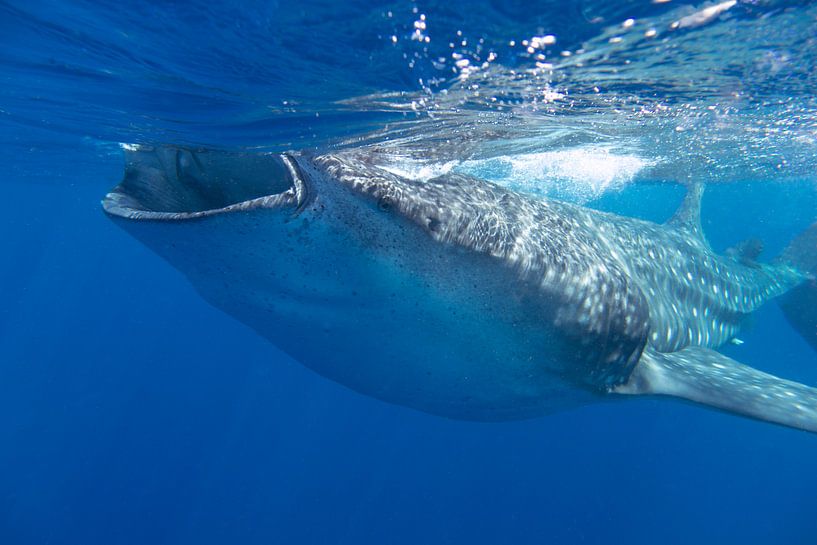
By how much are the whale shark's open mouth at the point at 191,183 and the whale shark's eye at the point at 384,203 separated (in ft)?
1.65

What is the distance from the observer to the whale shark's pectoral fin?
4.18 metres

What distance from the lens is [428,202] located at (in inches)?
131

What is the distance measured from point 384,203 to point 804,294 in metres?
14.1

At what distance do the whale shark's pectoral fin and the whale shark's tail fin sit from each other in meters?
→ 9.20

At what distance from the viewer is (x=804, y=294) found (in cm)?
1226

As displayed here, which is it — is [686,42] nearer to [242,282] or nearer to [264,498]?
[242,282]

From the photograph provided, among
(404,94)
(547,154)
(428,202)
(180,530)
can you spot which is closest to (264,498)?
(180,530)

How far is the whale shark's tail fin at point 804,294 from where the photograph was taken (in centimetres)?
1219

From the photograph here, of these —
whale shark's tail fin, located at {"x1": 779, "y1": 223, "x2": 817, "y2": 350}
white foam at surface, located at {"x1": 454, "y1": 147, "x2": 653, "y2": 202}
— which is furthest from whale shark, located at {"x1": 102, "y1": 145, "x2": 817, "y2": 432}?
whale shark's tail fin, located at {"x1": 779, "y1": 223, "x2": 817, "y2": 350}

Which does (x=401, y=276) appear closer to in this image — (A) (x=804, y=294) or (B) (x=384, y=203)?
(B) (x=384, y=203)

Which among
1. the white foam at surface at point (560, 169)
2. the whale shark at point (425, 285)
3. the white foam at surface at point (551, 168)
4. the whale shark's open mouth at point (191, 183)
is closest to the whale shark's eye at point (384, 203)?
the whale shark at point (425, 285)

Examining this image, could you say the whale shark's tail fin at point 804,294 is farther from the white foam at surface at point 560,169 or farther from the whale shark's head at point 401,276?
the whale shark's head at point 401,276

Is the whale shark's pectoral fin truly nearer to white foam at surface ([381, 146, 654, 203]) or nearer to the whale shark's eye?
the whale shark's eye

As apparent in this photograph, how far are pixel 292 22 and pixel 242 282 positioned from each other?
10.3 feet
